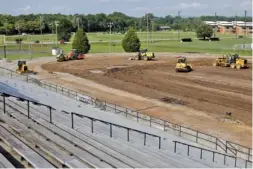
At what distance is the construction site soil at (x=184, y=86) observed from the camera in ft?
94.6

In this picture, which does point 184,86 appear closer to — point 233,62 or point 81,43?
point 233,62

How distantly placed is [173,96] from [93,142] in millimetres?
22788

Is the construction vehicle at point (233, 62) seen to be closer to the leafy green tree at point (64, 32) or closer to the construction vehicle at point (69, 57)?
the construction vehicle at point (69, 57)

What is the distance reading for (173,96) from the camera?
121 feet

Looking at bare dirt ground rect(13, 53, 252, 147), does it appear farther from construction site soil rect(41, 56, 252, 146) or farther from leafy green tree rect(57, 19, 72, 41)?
leafy green tree rect(57, 19, 72, 41)

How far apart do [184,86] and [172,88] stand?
71.1 inches

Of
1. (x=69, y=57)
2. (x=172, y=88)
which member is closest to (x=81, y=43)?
(x=69, y=57)

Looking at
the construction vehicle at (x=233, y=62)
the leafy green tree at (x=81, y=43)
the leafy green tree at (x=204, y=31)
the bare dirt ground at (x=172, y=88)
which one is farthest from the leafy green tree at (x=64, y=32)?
the construction vehicle at (x=233, y=62)

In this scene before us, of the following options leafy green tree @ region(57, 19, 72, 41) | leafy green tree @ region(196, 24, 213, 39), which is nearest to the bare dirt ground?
leafy green tree @ region(57, 19, 72, 41)

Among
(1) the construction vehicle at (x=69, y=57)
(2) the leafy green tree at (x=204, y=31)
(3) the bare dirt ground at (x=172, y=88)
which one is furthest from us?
Answer: (2) the leafy green tree at (x=204, y=31)

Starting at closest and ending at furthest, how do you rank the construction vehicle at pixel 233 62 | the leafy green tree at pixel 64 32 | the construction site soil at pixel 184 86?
1. the construction site soil at pixel 184 86
2. the construction vehicle at pixel 233 62
3. the leafy green tree at pixel 64 32

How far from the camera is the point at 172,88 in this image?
40969 mm

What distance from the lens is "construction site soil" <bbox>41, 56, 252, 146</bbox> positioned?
28.8 m

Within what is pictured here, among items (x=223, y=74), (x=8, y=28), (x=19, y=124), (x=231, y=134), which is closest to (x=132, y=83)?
(x=223, y=74)
